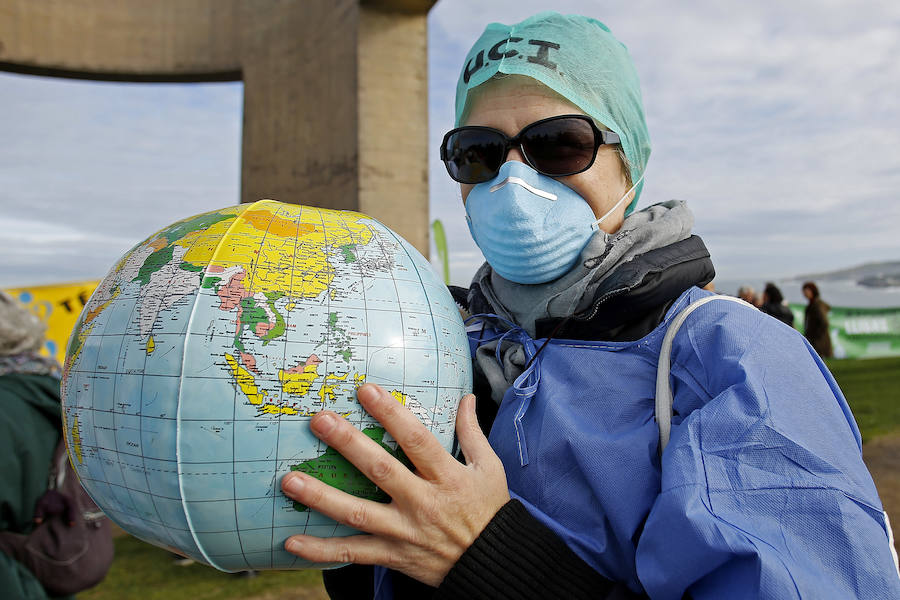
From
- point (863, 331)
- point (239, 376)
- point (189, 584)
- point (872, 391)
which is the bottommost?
point (189, 584)

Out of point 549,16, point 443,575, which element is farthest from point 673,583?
point 549,16

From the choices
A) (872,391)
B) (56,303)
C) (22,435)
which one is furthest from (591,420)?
(872,391)

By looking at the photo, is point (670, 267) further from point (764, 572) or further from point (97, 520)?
point (97, 520)

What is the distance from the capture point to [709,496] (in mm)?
935

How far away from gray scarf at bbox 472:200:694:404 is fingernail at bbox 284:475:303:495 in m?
Answer: 0.50

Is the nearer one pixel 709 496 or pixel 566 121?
pixel 709 496

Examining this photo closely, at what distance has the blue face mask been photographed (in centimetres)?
136

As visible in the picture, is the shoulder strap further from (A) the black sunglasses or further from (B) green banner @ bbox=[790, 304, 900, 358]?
(B) green banner @ bbox=[790, 304, 900, 358]

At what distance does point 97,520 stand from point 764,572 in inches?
121

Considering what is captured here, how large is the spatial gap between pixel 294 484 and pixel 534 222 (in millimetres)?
742

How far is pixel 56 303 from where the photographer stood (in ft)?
24.8

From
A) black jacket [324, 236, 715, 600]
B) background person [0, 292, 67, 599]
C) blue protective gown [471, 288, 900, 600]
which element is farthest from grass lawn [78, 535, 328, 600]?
blue protective gown [471, 288, 900, 600]

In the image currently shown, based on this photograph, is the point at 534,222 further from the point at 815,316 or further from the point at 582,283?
the point at 815,316

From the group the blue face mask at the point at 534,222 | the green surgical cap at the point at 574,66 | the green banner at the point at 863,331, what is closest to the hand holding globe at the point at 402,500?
the blue face mask at the point at 534,222
